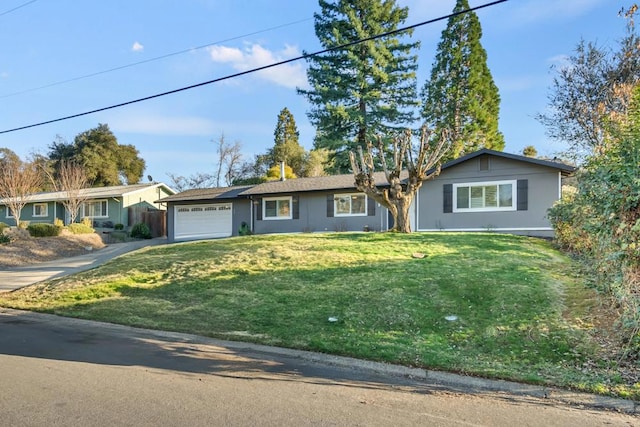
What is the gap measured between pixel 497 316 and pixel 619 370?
6.77 ft

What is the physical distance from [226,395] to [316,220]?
60.5ft

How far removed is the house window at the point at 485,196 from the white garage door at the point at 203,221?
1383 cm

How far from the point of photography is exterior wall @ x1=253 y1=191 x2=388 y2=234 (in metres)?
21.1

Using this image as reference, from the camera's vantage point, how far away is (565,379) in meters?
4.64

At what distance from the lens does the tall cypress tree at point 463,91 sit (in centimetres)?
3397

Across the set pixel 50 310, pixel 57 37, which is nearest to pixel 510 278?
pixel 50 310

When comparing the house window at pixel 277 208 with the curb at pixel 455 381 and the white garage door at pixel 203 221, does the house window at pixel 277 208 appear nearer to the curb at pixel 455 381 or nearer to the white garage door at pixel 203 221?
the white garage door at pixel 203 221

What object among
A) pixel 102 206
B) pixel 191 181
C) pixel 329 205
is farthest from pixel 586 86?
pixel 191 181

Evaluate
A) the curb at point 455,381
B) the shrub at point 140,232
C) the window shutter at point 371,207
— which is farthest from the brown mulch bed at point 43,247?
the curb at point 455,381

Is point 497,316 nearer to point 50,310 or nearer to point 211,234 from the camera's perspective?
point 50,310

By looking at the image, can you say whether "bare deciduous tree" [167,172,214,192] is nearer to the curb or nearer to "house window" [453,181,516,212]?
"house window" [453,181,516,212]

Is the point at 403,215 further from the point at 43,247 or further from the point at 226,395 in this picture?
the point at 43,247

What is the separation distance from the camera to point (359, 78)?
31.3 metres

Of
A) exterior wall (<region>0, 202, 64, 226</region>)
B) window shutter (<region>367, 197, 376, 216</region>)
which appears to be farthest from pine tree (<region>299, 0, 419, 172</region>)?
exterior wall (<region>0, 202, 64, 226</region>)
